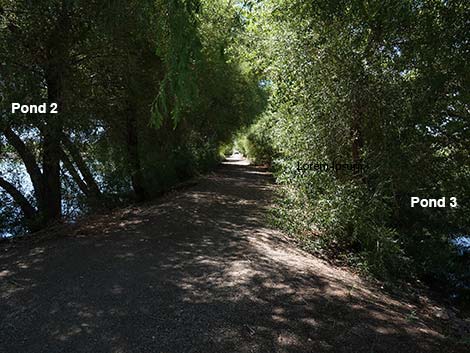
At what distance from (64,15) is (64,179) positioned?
14.2 ft

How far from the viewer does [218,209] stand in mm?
8695

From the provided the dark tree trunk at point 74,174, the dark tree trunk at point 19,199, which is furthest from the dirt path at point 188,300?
the dark tree trunk at point 19,199

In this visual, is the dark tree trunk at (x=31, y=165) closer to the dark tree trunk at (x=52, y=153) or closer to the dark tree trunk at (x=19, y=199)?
the dark tree trunk at (x=52, y=153)

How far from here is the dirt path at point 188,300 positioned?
307 cm

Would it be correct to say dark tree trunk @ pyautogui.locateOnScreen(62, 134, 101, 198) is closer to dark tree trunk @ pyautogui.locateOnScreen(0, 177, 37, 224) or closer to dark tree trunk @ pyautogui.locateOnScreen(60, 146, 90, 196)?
dark tree trunk @ pyautogui.locateOnScreen(60, 146, 90, 196)

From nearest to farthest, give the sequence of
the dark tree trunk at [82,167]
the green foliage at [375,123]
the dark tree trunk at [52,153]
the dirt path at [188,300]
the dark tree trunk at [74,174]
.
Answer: the dirt path at [188,300]
the green foliage at [375,123]
the dark tree trunk at [52,153]
the dark tree trunk at [82,167]
the dark tree trunk at [74,174]

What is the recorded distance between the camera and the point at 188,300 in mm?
3748

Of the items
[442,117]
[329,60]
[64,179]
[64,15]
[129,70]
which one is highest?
[64,15]

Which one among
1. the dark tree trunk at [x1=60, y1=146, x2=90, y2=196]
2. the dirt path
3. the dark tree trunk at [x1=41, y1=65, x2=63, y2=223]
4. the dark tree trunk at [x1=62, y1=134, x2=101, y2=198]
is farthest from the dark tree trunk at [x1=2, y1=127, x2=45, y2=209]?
the dirt path

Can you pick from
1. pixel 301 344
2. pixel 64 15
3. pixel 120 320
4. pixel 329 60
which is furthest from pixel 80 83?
pixel 301 344

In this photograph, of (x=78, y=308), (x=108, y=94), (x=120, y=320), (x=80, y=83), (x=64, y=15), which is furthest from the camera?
(x=108, y=94)

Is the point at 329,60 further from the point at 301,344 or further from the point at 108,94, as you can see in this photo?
the point at 108,94

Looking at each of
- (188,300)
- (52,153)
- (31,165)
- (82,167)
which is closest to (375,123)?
(188,300)

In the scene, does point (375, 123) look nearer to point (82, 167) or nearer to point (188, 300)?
point (188, 300)
